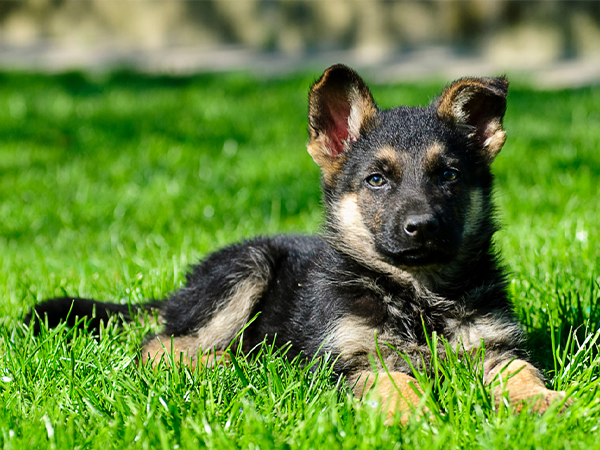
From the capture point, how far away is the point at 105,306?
3.62 metres

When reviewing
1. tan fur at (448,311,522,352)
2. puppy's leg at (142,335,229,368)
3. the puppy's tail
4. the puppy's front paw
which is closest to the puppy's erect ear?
tan fur at (448,311,522,352)

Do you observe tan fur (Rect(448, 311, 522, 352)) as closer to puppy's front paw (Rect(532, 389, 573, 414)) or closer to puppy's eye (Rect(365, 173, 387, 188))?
puppy's front paw (Rect(532, 389, 573, 414))

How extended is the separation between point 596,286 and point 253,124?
5540 millimetres

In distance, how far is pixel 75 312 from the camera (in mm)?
3496

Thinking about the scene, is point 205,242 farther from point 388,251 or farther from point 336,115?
point 388,251

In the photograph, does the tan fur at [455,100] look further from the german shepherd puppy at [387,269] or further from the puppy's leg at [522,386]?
the puppy's leg at [522,386]

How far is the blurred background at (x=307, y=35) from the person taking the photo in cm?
1258

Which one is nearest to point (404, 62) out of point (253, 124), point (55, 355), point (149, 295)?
point (253, 124)

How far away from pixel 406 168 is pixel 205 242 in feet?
8.04

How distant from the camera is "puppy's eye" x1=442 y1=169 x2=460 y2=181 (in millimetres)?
3066

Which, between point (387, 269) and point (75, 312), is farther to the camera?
point (75, 312)

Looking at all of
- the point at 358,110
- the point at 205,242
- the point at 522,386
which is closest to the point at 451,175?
the point at 358,110

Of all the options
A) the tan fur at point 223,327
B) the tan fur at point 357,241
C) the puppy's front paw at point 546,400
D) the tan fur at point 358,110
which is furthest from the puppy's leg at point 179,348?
the puppy's front paw at point 546,400

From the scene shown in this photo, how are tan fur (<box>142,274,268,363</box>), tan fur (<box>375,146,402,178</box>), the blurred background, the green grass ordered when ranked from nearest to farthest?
the green grass
tan fur (<box>375,146,402,178</box>)
tan fur (<box>142,274,268,363</box>)
the blurred background
